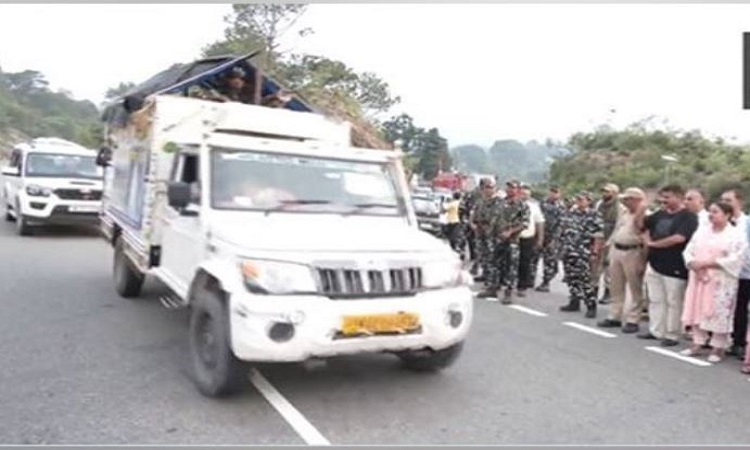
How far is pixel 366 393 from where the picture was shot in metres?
5.12

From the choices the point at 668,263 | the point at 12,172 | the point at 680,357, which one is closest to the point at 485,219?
the point at 668,263

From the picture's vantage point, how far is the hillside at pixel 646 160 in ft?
87.3

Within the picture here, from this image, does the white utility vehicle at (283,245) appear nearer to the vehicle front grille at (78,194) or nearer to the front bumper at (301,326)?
the front bumper at (301,326)

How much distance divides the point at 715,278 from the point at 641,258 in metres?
1.29

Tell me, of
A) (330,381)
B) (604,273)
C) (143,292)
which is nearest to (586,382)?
(330,381)

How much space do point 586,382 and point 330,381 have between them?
2.03 metres

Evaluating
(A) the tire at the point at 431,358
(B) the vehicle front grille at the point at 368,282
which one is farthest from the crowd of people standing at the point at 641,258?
(B) the vehicle front grille at the point at 368,282

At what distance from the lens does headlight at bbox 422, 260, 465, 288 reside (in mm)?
4977

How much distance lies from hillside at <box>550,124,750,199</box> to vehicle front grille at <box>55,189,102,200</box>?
60.3 feet

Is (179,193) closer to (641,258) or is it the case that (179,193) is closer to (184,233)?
(184,233)

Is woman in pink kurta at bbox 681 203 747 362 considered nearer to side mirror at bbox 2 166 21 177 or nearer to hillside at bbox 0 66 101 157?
side mirror at bbox 2 166 21 177

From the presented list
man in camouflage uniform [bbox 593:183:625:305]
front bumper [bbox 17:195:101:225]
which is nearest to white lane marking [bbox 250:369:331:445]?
man in camouflage uniform [bbox 593:183:625:305]

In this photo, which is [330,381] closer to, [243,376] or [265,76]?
[243,376]

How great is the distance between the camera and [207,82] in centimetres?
783
